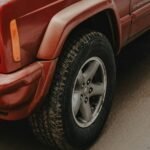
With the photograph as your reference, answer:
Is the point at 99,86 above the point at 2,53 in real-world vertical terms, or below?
below

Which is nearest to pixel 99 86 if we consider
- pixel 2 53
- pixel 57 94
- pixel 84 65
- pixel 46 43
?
pixel 84 65

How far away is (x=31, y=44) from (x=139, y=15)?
4.58 feet

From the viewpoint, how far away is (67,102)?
8.51 feet

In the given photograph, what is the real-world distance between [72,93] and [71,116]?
0.53 ft

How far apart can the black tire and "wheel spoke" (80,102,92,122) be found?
0.23ft

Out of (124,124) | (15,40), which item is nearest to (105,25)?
(124,124)

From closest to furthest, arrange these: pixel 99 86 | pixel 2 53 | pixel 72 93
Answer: pixel 2 53, pixel 72 93, pixel 99 86

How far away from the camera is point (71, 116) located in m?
2.69

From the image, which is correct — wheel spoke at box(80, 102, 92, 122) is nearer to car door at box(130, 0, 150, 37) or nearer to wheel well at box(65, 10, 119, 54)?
wheel well at box(65, 10, 119, 54)

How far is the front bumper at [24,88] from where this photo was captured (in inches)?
88.5

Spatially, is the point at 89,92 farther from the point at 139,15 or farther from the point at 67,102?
the point at 139,15

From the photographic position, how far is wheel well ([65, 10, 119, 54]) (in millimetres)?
2869

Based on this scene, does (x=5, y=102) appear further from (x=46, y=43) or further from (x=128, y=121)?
(x=128, y=121)

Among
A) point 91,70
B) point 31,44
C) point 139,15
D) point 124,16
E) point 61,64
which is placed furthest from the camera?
point 139,15
